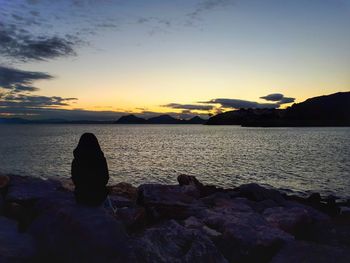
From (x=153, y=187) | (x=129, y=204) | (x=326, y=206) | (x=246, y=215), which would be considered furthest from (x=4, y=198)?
(x=326, y=206)

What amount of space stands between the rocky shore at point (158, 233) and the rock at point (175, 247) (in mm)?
26

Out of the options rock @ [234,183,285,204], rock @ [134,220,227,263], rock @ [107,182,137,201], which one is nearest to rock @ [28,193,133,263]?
rock @ [134,220,227,263]

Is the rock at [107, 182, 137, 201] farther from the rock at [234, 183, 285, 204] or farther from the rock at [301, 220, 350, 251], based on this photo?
the rock at [301, 220, 350, 251]

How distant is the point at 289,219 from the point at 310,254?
454cm

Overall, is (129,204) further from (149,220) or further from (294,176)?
(294,176)

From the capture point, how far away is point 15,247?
933 cm

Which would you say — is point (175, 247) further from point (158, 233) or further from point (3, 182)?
point (3, 182)

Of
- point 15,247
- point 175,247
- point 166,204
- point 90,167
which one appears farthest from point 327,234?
point 15,247

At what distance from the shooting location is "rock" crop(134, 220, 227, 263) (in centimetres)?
905

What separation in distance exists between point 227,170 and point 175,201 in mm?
32025

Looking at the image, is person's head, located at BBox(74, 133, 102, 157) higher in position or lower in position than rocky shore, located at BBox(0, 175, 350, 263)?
higher

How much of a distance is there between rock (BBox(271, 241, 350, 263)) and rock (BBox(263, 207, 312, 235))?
3.68 metres

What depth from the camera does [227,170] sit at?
1790 inches

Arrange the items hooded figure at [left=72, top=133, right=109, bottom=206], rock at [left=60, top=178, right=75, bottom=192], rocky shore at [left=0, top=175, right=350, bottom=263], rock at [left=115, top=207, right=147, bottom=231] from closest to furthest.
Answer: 1. rocky shore at [left=0, top=175, right=350, bottom=263]
2. hooded figure at [left=72, top=133, right=109, bottom=206]
3. rock at [left=115, top=207, right=147, bottom=231]
4. rock at [left=60, top=178, right=75, bottom=192]
